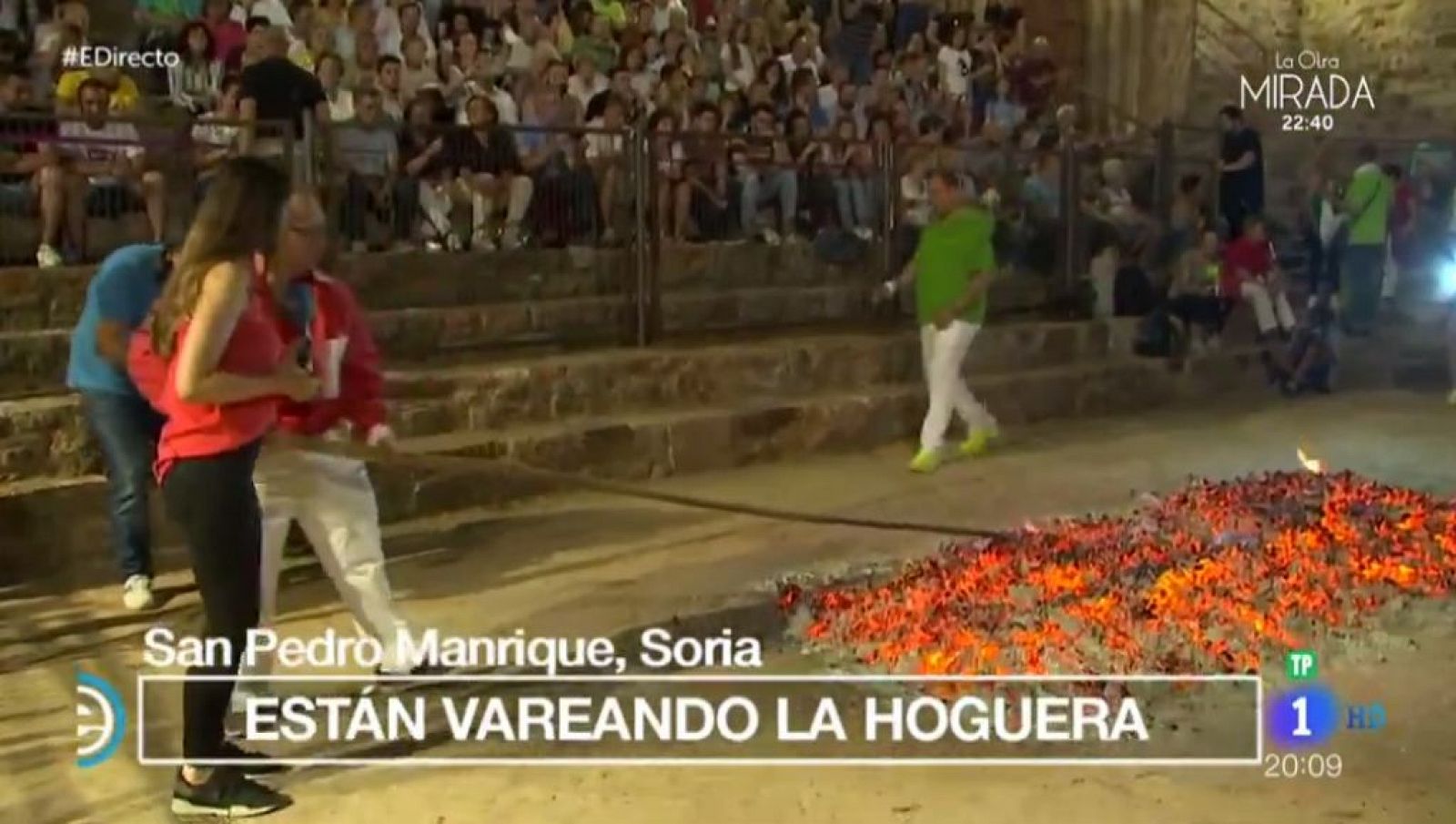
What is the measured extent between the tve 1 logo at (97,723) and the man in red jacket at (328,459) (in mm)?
217

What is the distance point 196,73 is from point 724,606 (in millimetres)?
2933

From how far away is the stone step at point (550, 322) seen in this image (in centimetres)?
464

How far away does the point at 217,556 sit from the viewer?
2.74m

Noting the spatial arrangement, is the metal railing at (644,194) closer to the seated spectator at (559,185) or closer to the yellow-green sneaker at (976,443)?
the seated spectator at (559,185)

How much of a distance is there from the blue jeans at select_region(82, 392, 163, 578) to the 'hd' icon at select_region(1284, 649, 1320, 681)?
2533mm

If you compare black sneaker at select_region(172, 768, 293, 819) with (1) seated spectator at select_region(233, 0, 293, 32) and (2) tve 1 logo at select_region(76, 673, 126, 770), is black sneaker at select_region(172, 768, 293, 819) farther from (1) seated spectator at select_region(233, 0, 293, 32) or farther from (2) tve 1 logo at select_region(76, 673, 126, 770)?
(1) seated spectator at select_region(233, 0, 293, 32)

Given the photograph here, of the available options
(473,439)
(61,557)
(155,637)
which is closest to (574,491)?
(473,439)

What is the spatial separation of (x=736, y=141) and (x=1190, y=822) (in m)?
4.26

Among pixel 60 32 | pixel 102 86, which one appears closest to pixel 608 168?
pixel 102 86

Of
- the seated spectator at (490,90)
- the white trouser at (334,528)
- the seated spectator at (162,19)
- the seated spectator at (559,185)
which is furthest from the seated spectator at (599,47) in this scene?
the white trouser at (334,528)

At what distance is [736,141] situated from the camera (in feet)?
21.6

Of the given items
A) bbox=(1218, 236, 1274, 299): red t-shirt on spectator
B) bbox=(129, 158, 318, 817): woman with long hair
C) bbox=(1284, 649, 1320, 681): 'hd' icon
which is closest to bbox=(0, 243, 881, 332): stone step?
bbox=(1218, 236, 1274, 299): red t-shirt on spectator

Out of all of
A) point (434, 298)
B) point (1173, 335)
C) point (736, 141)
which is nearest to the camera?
point (434, 298)

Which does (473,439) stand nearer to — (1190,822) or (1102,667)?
(1102,667)
